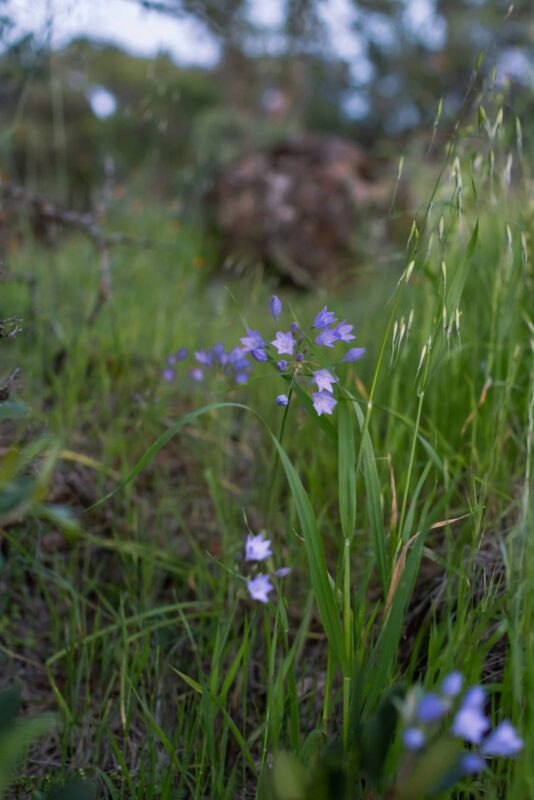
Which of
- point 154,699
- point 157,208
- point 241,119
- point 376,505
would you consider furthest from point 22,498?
point 241,119

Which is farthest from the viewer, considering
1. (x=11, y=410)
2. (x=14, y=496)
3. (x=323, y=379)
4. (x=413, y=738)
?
(x=323, y=379)

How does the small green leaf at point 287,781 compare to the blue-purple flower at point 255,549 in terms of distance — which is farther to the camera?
the blue-purple flower at point 255,549

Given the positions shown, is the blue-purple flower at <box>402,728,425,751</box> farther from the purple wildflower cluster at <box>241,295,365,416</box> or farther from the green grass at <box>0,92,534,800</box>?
the purple wildflower cluster at <box>241,295,365,416</box>

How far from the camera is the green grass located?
1.01 m

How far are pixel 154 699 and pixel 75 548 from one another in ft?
1.51

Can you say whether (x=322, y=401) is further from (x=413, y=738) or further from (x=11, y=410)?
(x=413, y=738)

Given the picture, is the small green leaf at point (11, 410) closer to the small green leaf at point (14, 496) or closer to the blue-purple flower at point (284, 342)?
the small green leaf at point (14, 496)

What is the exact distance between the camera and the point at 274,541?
1.62 metres

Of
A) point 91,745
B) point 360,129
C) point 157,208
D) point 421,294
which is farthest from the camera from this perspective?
point 360,129

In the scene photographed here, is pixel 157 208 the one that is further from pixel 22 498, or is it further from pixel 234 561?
pixel 22 498

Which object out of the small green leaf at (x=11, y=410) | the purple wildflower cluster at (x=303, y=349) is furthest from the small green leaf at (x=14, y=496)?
the purple wildflower cluster at (x=303, y=349)

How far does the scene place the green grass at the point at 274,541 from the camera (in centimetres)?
101

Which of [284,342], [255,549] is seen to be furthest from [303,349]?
[255,549]

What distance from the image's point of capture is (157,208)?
5.06 meters
